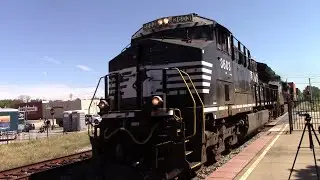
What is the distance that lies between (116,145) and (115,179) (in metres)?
0.97

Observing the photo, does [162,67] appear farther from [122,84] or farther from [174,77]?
[122,84]

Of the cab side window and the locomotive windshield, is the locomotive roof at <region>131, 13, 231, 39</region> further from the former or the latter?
the cab side window

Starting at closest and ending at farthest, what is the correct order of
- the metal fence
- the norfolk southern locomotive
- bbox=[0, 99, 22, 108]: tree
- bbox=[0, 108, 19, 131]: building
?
the norfolk southern locomotive
the metal fence
bbox=[0, 108, 19, 131]: building
bbox=[0, 99, 22, 108]: tree

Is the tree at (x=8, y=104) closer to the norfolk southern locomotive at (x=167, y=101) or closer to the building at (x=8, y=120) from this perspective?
the building at (x=8, y=120)

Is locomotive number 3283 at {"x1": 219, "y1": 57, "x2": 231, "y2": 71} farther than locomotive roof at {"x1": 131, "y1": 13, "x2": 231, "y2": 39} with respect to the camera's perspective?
Yes

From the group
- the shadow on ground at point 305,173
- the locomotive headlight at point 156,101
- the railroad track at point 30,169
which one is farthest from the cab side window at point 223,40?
the railroad track at point 30,169

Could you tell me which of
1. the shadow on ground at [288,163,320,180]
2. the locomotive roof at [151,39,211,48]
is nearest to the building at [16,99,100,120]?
the locomotive roof at [151,39,211,48]

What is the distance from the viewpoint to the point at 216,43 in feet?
34.3

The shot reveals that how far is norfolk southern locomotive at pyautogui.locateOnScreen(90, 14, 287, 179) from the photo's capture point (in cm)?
770

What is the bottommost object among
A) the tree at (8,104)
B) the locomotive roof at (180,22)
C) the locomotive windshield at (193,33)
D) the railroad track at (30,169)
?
the railroad track at (30,169)

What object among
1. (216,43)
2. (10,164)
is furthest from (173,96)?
(10,164)

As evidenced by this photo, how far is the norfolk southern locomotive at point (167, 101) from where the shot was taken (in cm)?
770

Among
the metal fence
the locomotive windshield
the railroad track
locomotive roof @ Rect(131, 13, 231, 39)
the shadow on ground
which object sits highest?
locomotive roof @ Rect(131, 13, 231, 39)

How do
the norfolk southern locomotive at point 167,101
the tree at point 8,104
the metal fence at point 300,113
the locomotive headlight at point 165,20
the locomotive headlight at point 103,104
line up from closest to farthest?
1. the norfolk southern locomotive at point 167,101
2. the locomotive headlight at point 103,104
3. the locomotive headlight at point 165,20
4. the metal fence at point 300,113
5. the tree at point 8,104
